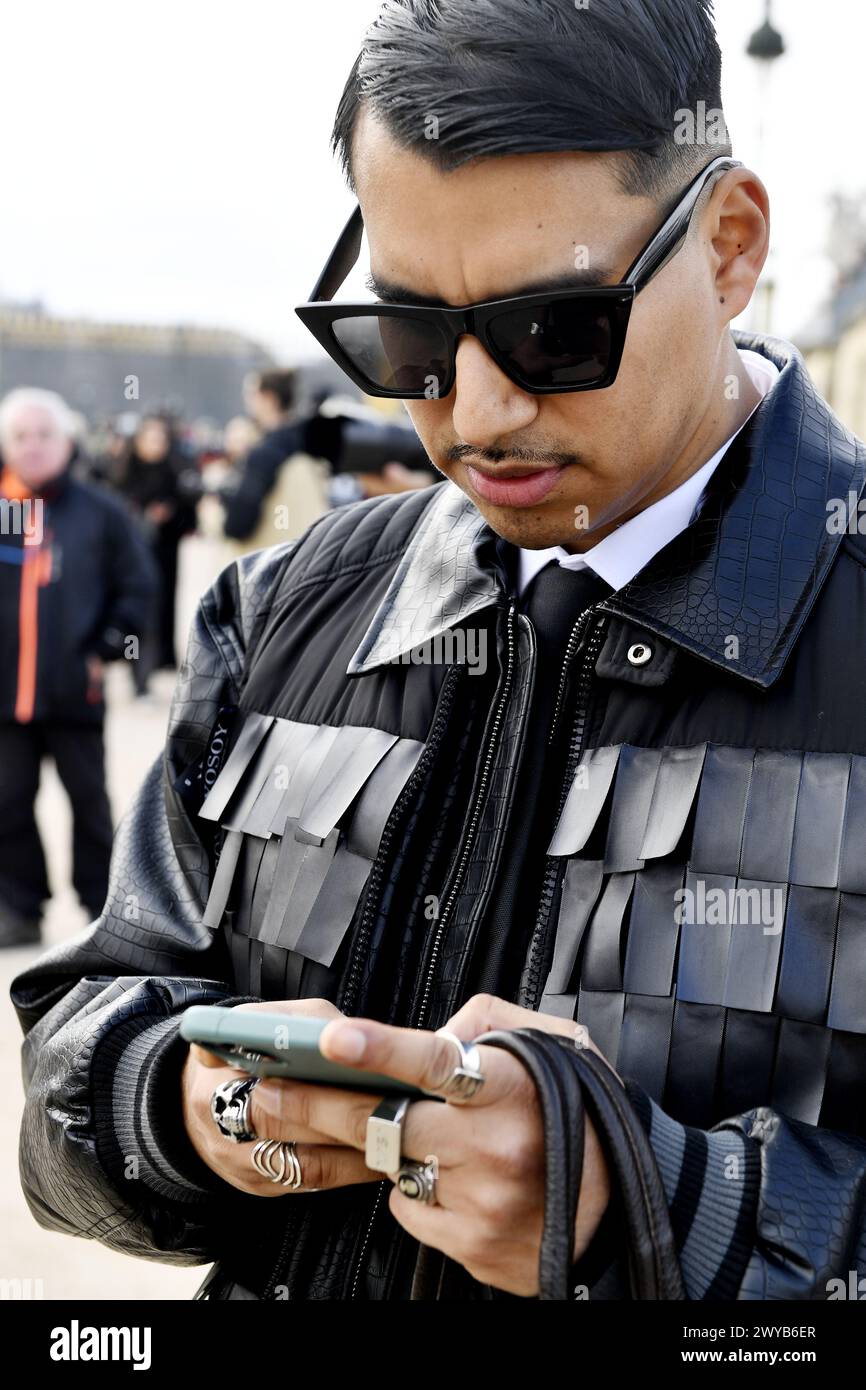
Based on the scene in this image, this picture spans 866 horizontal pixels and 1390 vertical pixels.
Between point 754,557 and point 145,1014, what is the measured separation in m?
0.87

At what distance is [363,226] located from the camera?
170cm

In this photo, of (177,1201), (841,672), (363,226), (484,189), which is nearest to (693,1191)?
(841,672)

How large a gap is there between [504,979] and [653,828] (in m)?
0.24

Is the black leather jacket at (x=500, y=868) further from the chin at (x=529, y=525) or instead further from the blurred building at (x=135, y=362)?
the blurred building at (x=135, y=362)

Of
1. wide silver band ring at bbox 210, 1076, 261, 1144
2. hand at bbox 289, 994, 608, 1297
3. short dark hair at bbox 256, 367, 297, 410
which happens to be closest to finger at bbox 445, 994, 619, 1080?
hand at bbox 289, 994, 608, 1297

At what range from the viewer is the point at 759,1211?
4.34 feet

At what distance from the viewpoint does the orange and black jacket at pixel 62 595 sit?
6.24m

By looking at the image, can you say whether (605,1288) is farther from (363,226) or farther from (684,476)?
(363,226)

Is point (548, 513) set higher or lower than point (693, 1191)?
higher

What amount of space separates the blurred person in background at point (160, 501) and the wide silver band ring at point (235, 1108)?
1081cm

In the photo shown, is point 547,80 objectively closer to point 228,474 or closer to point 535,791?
point 535,791

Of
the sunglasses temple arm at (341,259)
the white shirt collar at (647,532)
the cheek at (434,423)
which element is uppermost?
the sunglasses temple arm at (341,259)

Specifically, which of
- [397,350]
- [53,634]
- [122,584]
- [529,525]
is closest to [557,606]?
[529,525]

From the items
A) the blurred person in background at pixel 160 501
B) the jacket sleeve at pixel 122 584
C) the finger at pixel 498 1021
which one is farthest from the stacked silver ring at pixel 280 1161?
the blurred person in background at pixel 160 501
